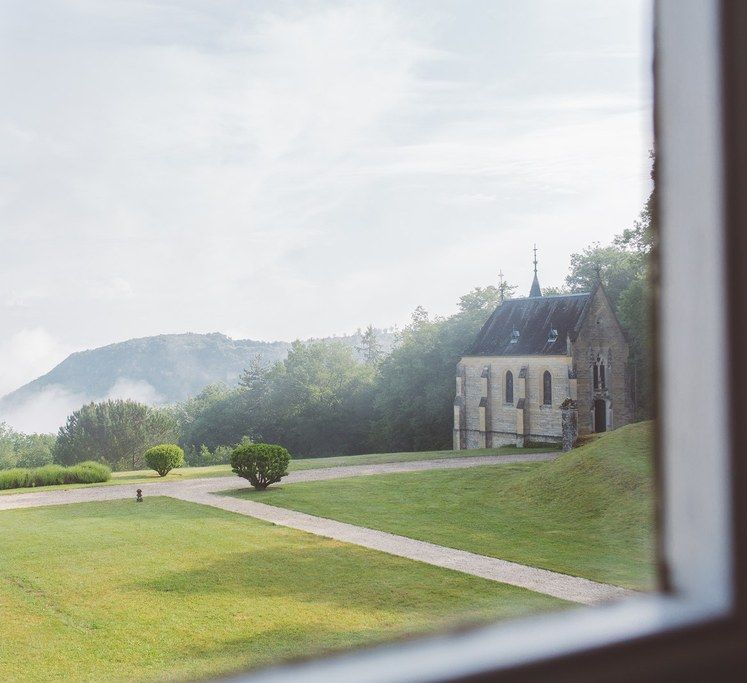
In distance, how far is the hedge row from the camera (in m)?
18.6

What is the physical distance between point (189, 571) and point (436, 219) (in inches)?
2476

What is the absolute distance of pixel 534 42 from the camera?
27.5 feet

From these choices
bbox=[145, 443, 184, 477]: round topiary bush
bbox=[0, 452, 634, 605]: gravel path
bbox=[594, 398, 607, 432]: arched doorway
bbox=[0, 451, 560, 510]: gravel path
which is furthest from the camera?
bbox=[594, 398, 607, 432]: arched doorway

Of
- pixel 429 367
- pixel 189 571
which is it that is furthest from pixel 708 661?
pixel 429 367

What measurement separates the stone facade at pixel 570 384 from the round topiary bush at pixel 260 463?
14.0 metres

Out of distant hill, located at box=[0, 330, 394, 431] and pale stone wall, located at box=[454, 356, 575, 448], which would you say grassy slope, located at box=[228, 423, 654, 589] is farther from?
distant hill, located at box=[0, 330, 394, 431]

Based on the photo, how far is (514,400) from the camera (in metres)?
29.5

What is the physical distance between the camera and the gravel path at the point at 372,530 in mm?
8070

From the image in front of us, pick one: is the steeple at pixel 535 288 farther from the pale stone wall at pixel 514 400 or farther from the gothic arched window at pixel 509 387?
the gothic arched window at pixel 509 387

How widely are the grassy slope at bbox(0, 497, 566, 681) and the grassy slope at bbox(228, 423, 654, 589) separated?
152 centimetres

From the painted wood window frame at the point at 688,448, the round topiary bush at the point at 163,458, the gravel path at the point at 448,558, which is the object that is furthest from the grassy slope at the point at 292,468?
the painted wood window frame at the point at 688,448

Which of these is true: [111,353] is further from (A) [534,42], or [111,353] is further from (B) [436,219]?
(A) [534,42]

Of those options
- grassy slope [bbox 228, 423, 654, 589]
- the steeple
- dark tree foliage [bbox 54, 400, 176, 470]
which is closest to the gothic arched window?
the steeple

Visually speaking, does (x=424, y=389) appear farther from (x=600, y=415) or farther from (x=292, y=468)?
(x=292, y=468)
